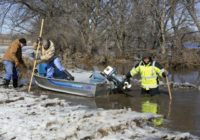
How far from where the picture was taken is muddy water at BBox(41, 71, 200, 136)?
35.6ft

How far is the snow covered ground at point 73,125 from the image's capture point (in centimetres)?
867

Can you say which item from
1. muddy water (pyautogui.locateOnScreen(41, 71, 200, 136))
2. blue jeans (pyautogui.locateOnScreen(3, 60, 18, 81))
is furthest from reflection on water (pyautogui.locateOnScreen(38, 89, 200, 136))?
blue jeans (pyautogui.locateOnScreen(3, 60, 18, 81))

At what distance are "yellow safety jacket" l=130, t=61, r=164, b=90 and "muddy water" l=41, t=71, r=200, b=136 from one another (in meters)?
0.43

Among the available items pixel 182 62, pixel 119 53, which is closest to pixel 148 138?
pixel 182 62

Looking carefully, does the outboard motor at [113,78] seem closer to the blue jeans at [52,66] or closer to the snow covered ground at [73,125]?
the blue jeans at [52,66]

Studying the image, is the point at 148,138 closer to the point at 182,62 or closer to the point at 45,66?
the point at 45,66

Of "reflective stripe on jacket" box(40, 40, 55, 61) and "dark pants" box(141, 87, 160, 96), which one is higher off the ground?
"reflective stripe on jacket" box(40, 40, 55, 61)

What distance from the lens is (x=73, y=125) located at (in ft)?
30.4

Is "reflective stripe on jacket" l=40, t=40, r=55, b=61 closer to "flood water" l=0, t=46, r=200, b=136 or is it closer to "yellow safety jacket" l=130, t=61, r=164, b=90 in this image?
"flood water" l=0, t=46, r=200, b=136

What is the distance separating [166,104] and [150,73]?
1.55 m

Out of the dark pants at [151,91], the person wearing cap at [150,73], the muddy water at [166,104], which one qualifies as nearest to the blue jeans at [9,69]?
the muddy water at [166,104]

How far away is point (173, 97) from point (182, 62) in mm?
15687

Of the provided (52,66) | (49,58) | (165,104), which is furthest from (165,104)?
(49,58)

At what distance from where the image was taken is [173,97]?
15312 millimetres
